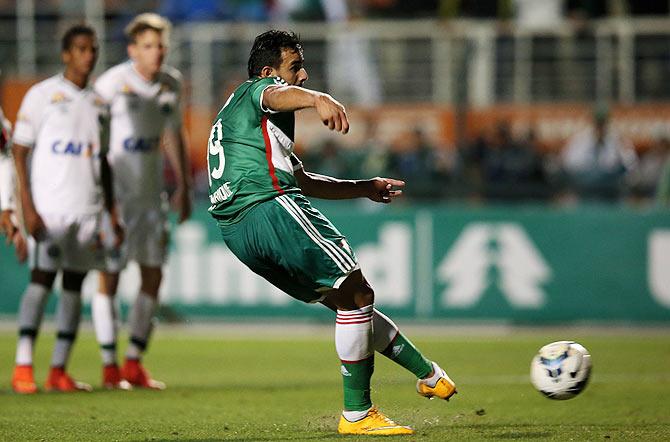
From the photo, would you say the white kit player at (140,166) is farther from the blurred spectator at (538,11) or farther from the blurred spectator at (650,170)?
the blurred spectator at (538,11)

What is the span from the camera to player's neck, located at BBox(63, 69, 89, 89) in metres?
9.62

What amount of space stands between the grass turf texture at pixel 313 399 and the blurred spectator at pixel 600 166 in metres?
2.72

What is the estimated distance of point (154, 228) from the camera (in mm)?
10047

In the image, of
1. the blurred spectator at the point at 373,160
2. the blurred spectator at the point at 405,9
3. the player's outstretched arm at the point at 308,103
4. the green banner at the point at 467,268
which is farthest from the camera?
the blurred spectator at the point at 405,9

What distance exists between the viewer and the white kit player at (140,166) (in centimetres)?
994

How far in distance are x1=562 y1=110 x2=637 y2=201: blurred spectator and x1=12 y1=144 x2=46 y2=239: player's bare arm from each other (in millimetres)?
8522

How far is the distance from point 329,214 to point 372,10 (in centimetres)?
461

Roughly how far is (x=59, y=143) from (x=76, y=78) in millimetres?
505

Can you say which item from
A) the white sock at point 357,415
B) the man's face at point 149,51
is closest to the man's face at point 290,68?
the white sock at point 357,415

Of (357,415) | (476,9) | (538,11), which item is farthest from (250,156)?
(538,11)

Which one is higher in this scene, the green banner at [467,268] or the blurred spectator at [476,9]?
the blurred spectator at [476,9]

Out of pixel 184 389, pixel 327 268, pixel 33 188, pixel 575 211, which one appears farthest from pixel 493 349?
pixel 327 268

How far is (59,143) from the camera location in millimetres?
9523

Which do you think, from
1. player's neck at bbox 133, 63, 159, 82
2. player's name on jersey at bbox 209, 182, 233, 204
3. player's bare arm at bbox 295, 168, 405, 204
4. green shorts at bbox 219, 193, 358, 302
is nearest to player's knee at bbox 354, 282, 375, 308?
green shorts at bbox 219, 193, 358, 302
